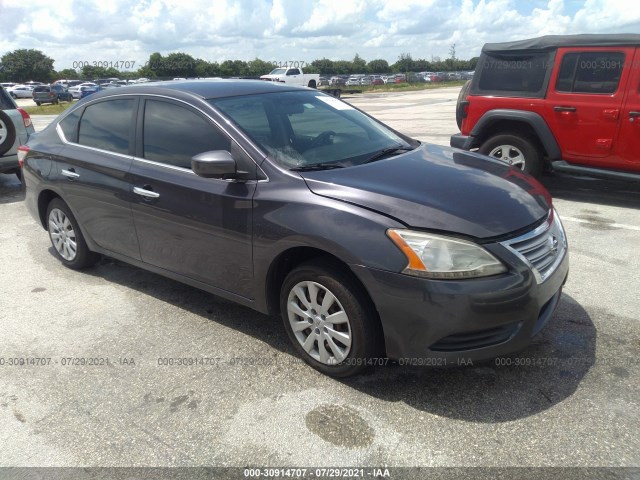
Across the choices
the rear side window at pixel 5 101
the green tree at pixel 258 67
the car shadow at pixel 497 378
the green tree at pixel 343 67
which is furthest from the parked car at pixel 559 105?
the green tree at pixel 343 67

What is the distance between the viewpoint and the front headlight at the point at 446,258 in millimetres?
2582

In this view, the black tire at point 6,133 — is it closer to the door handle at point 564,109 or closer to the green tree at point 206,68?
the door handle at point 564,109

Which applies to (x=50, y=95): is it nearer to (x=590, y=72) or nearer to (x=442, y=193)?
(x=590, y=72)

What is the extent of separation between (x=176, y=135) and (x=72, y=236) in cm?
173

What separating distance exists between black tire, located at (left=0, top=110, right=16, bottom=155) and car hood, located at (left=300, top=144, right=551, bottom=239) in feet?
20.4

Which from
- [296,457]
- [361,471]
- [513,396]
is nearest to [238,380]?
[296,457]

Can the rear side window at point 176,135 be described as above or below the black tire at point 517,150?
above

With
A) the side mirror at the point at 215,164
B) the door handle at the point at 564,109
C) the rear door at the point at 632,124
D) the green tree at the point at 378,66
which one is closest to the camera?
the side mirror at the point at 215,164

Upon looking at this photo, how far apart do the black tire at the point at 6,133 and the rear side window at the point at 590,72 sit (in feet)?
24.0

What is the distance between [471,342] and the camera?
268 centimetres

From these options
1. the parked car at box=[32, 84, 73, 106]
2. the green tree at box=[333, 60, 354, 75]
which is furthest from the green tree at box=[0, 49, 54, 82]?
the parked car at box=[32, 84, 73, 106]

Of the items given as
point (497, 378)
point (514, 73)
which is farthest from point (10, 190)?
point (497, 378)

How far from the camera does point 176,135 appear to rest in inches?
145

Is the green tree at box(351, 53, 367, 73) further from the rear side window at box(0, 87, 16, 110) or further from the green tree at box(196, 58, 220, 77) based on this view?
the rear side window at box(0, 87, 16, 110)
